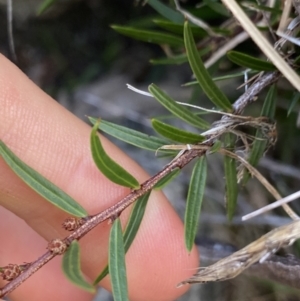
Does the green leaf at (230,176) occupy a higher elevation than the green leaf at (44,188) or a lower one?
lower

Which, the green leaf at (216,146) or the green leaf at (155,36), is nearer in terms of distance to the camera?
the green leaf at (216,146)

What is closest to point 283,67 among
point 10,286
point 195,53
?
point 195,53

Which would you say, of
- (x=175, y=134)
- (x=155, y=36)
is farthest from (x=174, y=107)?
(x=155, y=36)

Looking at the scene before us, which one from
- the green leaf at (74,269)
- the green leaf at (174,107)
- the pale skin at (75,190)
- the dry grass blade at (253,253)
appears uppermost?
the pale skin at (75,190)

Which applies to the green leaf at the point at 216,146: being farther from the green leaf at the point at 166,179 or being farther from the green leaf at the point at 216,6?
the green leaf at the point at 216,6

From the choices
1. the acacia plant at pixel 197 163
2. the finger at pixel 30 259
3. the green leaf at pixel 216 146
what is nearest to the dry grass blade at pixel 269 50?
the acacia plant at pixel 197 163

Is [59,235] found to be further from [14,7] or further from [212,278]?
[14,7]

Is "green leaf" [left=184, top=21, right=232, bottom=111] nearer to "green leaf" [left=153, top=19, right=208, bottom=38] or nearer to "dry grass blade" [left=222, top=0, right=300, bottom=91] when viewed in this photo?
"dry grass blade" [left=222, top=0, right=300, bottom=91]
